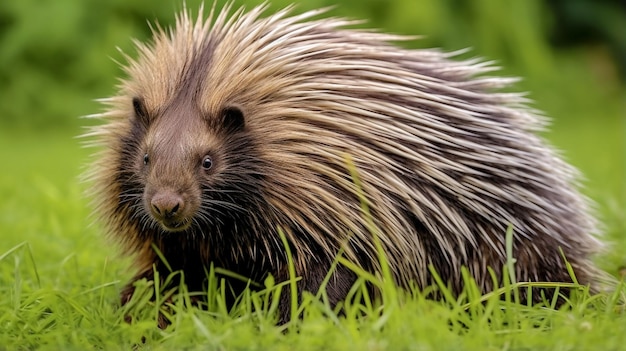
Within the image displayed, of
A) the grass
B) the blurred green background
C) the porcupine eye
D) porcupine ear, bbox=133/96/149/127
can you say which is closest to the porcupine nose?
the porcupine eye

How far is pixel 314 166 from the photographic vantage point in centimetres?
473

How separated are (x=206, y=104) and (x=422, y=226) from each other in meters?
1.17

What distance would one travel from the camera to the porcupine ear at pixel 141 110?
4934 millimetres

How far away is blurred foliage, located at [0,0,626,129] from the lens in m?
14.9

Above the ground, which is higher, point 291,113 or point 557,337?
point 291,113

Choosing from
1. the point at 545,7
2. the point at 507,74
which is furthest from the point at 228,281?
the point at 545,7

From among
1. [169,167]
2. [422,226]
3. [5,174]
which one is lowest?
[5,174]

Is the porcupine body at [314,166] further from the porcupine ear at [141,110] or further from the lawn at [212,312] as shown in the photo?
the lawn at [212,312]

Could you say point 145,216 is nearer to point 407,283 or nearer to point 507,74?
point 407,283

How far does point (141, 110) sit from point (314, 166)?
2.93 feet

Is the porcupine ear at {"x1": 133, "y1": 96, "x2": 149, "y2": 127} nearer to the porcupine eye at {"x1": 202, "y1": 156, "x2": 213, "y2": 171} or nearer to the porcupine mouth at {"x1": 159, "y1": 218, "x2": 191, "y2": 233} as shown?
the porcupine eye at {"x1": 202, "y1": 156, "x2": 213, "y2": 171}

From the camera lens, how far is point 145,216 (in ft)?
15.9

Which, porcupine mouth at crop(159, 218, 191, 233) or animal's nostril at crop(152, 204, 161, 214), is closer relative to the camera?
animal's nostril at crop(152, 204, 161, 214)

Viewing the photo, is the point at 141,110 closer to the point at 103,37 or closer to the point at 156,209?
the point at 156,209
